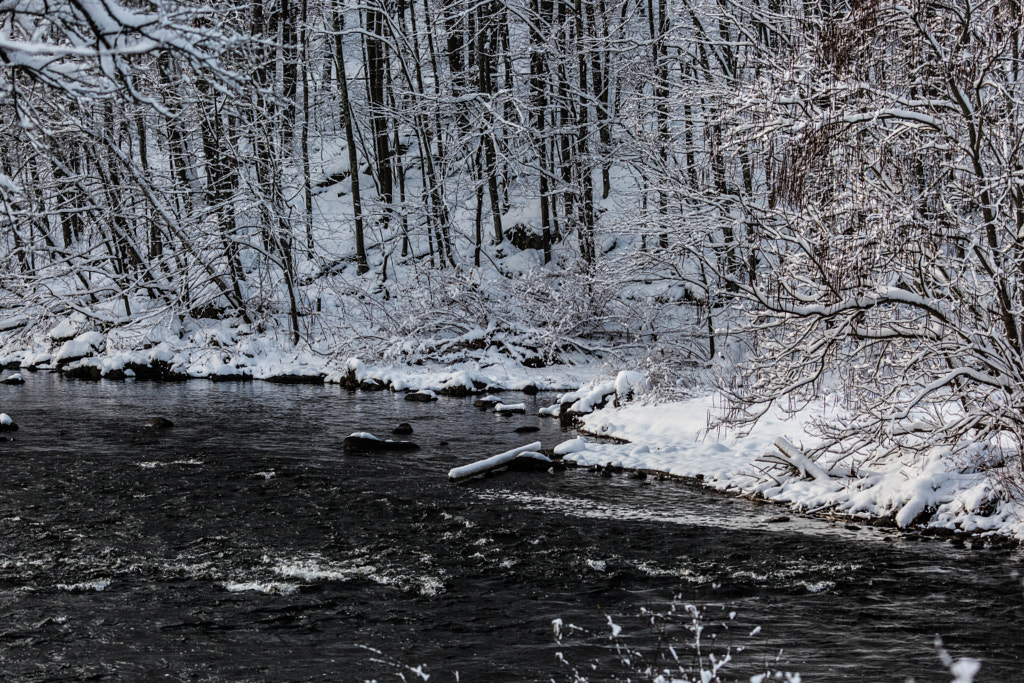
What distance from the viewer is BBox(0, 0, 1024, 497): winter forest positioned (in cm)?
981

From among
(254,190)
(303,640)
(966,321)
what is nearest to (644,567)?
(303,640)

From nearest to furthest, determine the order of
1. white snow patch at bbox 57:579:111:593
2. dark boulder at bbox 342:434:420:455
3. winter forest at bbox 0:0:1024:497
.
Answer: white snow patch at bbox 57:579:111:593 < winter forest at bbox 0:0:1024:497 < dark boulder at bbox 342:434:420:455

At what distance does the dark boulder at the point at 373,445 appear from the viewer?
604 inches

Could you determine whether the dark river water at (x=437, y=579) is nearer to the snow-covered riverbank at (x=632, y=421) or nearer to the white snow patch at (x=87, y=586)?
the white snow patch at (x=87, y=586)

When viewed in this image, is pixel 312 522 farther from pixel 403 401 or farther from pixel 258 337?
pixel 258 337

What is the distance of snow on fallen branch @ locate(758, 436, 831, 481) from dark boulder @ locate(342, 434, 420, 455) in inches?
231

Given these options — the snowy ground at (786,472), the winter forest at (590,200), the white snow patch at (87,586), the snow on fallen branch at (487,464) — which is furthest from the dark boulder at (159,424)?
the white snow patch at (87,586)

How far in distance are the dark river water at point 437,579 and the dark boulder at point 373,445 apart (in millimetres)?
730

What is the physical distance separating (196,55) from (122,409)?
16780 mm

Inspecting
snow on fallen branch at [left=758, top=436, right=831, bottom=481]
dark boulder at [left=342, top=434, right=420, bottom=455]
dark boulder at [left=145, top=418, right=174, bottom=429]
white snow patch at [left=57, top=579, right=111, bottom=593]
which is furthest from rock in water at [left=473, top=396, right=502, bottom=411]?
white snow patch at [left=57, top=579, right=111, bottom=593]

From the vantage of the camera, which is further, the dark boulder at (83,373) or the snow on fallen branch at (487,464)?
the dark boulder at (83,373)

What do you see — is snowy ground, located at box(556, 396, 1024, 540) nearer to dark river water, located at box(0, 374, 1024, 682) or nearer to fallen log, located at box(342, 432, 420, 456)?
dark river water, located at box(0, 374, 1024, 682)

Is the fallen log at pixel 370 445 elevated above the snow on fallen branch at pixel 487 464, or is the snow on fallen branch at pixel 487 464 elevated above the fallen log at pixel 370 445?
the fallen log at pixel 370 445

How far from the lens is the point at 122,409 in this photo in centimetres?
1945
